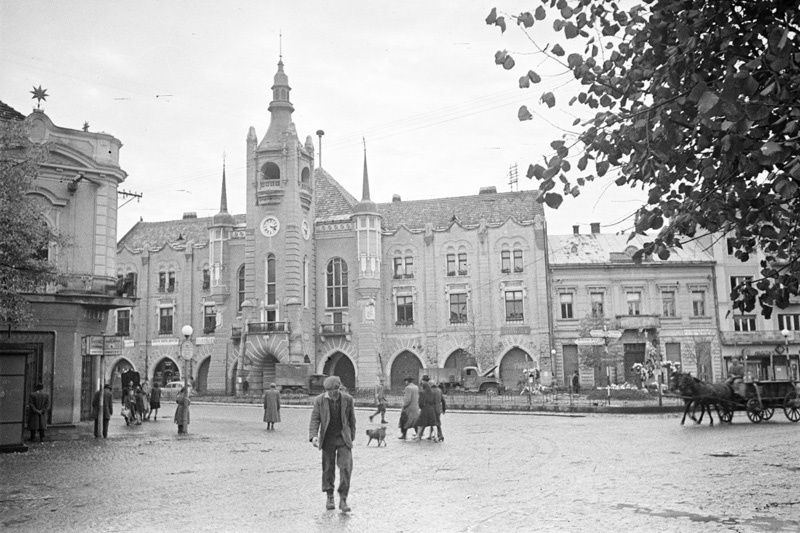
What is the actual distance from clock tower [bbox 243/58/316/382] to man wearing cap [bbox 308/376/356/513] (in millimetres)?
43004

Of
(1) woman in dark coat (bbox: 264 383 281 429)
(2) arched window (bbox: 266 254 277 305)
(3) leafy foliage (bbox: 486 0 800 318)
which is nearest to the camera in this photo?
(3) leafy foliage (bbox: 486 0 800 318)

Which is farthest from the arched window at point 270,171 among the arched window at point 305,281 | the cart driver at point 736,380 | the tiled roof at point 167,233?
the cart driver at point 736,380

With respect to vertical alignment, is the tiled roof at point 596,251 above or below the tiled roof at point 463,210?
below

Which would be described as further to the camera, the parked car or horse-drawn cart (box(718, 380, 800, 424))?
the parked car

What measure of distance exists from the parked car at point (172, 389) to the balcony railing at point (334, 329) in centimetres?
989

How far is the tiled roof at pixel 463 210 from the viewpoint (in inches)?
2274

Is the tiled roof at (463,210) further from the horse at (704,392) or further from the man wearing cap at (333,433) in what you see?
the man wearing cap at (333,433)

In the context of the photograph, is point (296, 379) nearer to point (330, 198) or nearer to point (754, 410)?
point (330, 198)

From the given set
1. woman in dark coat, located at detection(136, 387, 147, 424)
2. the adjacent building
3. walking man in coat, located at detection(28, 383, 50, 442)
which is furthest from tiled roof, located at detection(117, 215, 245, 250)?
walking man in coat, located at detection(28, 383, 50, 442)

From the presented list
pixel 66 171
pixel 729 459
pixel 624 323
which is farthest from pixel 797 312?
pixel 66 171

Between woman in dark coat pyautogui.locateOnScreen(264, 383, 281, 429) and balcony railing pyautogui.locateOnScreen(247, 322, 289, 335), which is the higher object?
balcony railing pyautogui.locateOnScreen(247, 322, 289, 335)

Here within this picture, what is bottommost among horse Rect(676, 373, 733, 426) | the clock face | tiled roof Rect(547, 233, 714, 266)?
horse Rect(676, 373, 733, 426)

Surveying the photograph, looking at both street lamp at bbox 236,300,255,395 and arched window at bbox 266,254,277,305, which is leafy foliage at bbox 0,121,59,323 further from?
arched window at bbox 266,254,277,305

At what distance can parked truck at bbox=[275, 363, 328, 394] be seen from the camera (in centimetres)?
5191
